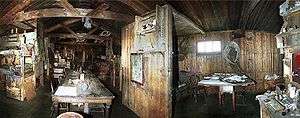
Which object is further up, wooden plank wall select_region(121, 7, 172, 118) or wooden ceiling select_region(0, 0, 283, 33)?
wooden ceiling select_region(0, 0, 283, 33)

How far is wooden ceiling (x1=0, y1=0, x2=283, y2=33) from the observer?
31.6ft

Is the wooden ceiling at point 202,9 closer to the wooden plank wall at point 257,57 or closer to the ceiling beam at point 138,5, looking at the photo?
the ceiling beam at point 138,5

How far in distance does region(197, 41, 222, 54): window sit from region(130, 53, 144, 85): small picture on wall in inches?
195

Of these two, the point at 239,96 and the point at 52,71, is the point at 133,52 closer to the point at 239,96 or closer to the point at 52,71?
the point at 239,96

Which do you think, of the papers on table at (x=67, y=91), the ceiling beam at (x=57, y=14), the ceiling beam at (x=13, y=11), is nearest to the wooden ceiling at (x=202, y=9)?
the ceiling beam at (x=13, y=11)

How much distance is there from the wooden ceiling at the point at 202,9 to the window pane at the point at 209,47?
144 centimetres

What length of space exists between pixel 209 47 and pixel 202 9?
387 cm

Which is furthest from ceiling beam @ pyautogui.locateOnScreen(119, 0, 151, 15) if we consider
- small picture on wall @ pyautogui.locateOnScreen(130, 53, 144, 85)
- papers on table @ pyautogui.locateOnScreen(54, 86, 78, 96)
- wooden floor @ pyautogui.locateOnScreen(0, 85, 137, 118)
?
wooden floor @ pyautogui.locateOnScreen(0, 85, 137, 118)

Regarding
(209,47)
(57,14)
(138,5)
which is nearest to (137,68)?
(138,5)

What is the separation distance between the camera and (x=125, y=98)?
41.6ft

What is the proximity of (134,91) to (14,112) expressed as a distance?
4.56 meters

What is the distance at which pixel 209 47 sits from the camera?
48.5 feet

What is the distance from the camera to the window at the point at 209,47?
1457 centimetres

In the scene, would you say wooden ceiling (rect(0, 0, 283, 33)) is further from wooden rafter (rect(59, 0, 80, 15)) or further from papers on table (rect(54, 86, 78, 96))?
papers on table (rect(54, 86, 78, 96))
